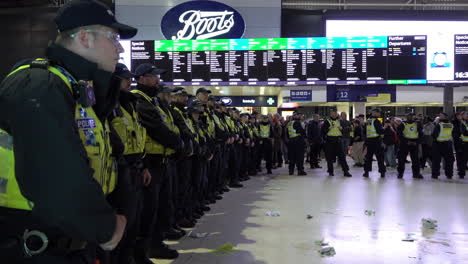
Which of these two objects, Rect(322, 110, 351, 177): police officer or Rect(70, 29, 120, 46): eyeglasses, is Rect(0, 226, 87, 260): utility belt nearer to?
Rect(70, 29, 120, 46): eyeglasses

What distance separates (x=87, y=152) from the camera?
61.1 inches

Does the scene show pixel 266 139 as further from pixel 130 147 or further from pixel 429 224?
pixel 130 147

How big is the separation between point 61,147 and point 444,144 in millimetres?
11087

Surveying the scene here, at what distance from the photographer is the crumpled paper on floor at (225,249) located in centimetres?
429

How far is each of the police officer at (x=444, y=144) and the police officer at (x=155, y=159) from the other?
8648mm

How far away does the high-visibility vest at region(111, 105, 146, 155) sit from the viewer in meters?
2.82

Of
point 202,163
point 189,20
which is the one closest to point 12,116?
point 202,163

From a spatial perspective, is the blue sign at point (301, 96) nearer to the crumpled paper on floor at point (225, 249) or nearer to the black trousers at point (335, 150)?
the black trousers at point (335, 150)

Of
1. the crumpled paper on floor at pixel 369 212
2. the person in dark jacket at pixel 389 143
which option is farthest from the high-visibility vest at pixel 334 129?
the crumpled paper on floor at pixel 369 212

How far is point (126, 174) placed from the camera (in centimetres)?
207

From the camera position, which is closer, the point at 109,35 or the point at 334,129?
the point at 109,35

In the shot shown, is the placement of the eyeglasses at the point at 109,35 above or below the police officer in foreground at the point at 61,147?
above

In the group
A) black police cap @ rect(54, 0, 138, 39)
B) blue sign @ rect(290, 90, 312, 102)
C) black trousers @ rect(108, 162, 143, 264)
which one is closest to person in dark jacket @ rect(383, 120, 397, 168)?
blue sign @ rect(290, 90, 312, 102)

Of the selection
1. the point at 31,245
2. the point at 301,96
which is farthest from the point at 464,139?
the point at 31,245
